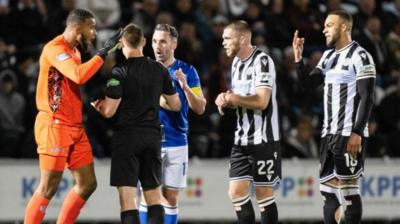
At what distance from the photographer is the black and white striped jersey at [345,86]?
9.11m

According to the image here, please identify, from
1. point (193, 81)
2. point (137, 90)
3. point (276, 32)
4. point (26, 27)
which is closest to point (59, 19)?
point (26, 27)

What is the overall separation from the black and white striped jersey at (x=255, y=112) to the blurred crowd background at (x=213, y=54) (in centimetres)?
395

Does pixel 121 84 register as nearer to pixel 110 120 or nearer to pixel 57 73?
pixel 57 73

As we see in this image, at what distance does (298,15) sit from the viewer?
15531 millimetres

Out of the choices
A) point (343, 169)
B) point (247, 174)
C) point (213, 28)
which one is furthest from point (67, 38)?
point (213, 28)

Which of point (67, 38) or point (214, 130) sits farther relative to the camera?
point (214, 130)

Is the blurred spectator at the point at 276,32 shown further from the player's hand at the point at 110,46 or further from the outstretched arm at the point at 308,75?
the player's hand at the point at 110,46

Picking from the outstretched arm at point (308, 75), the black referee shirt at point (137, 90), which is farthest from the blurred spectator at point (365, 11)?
the black referee shirt at point (137, 90)

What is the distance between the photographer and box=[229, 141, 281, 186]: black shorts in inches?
357

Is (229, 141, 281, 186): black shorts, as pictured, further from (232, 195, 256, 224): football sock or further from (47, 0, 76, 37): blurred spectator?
(47, 0, 76, 37): blurred spectator

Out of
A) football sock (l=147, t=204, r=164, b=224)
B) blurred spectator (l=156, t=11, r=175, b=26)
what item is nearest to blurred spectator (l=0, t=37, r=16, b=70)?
blurred spectator (l=156, t=11, r=175, b=26)

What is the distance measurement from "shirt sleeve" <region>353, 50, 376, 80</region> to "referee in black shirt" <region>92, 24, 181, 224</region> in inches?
68.5

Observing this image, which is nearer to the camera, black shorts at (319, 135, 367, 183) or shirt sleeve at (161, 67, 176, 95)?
shirt sleeve at (161, 67, 176, 95)

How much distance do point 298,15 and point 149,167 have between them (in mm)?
7285
